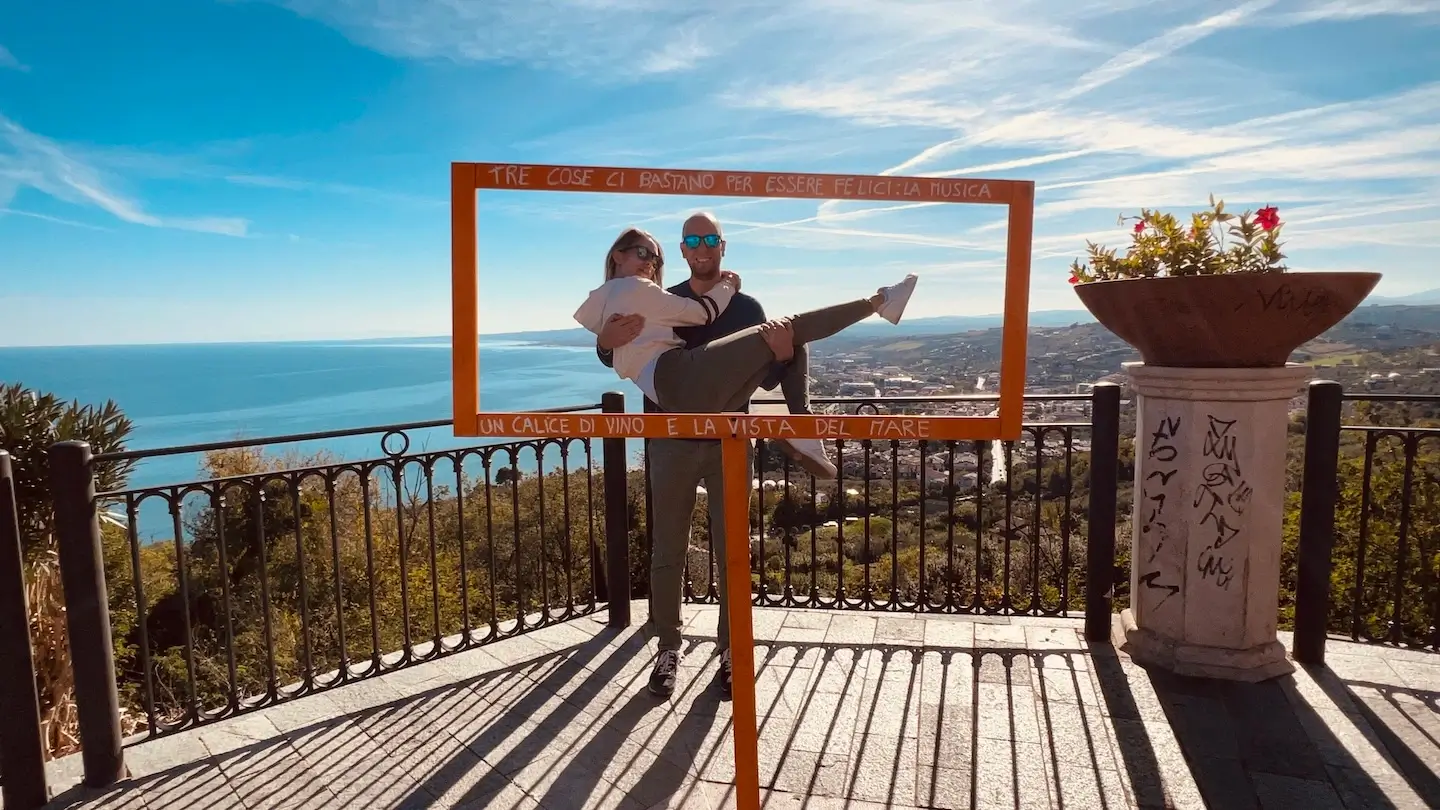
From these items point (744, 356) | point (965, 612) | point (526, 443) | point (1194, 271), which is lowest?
point (965, 612)

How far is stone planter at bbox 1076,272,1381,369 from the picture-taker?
2.87 meters

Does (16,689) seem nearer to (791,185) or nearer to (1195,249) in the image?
(791,185)

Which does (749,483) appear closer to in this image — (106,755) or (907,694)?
(907,694)

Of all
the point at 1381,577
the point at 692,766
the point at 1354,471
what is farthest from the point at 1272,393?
the point at 1354,471

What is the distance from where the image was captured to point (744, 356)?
82.8 inches

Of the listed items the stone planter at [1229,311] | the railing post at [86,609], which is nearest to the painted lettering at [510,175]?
the railing post at [86,609]

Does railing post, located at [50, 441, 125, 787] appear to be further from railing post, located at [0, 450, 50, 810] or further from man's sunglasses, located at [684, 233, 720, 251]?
man's sunglasses, located at [684, 233, 720, 251]

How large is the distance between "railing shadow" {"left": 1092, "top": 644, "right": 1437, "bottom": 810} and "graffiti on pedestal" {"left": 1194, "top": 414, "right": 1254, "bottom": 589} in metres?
0.48

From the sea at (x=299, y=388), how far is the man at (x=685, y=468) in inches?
10.7

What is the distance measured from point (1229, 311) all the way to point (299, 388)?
303ft

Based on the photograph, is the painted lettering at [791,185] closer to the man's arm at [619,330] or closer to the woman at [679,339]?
the woman at [679,339]

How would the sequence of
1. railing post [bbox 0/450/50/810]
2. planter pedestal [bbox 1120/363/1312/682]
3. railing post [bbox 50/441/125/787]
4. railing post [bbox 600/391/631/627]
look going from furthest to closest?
railing post [bbox 600/391/631/627]
planter pedestal [bbox 1120/363/1312/682]
railing post [bbox 50/441/125/787]
railing post [bbox 0/450/50/810]

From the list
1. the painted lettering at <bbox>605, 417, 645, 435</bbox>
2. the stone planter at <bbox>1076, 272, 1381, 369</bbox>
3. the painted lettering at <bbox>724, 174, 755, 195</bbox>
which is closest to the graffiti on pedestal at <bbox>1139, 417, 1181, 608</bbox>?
the stone planter at <bbox>1076, 272, 1381, 369</bbox>

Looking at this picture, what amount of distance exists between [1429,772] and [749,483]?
8.17 ft
